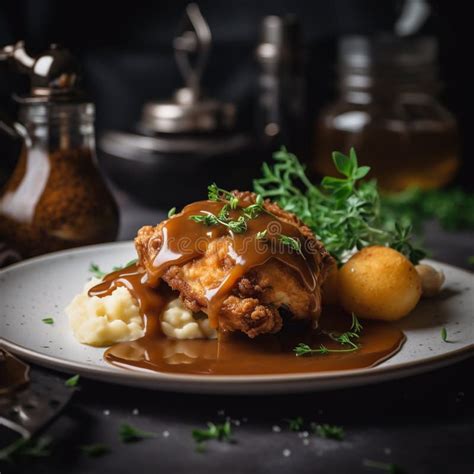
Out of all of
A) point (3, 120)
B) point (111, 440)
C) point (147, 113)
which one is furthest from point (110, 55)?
point (111, 440)

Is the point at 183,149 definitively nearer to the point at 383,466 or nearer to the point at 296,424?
the point at 296,424

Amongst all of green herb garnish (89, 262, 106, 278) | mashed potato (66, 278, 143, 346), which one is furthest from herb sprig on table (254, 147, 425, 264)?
mashed potato (66, 278, 143, 346)

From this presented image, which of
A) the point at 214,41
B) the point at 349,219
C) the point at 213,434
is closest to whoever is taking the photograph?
the point at 213,434

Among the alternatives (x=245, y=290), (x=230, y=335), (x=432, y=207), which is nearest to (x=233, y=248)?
(x=245, y=290)

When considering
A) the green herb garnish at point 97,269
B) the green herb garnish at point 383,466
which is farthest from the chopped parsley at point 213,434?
the green herb garnish at point 97,269

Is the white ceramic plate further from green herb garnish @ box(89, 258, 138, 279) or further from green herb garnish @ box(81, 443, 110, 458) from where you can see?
green herb garnish @ box(81, 443, 110, 458)

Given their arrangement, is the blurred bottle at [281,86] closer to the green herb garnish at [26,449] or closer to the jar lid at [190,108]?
the jar lid at [190,108]

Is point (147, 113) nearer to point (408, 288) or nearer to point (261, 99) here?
point (261, 99)

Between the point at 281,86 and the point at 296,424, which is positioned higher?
the point at 281,86
